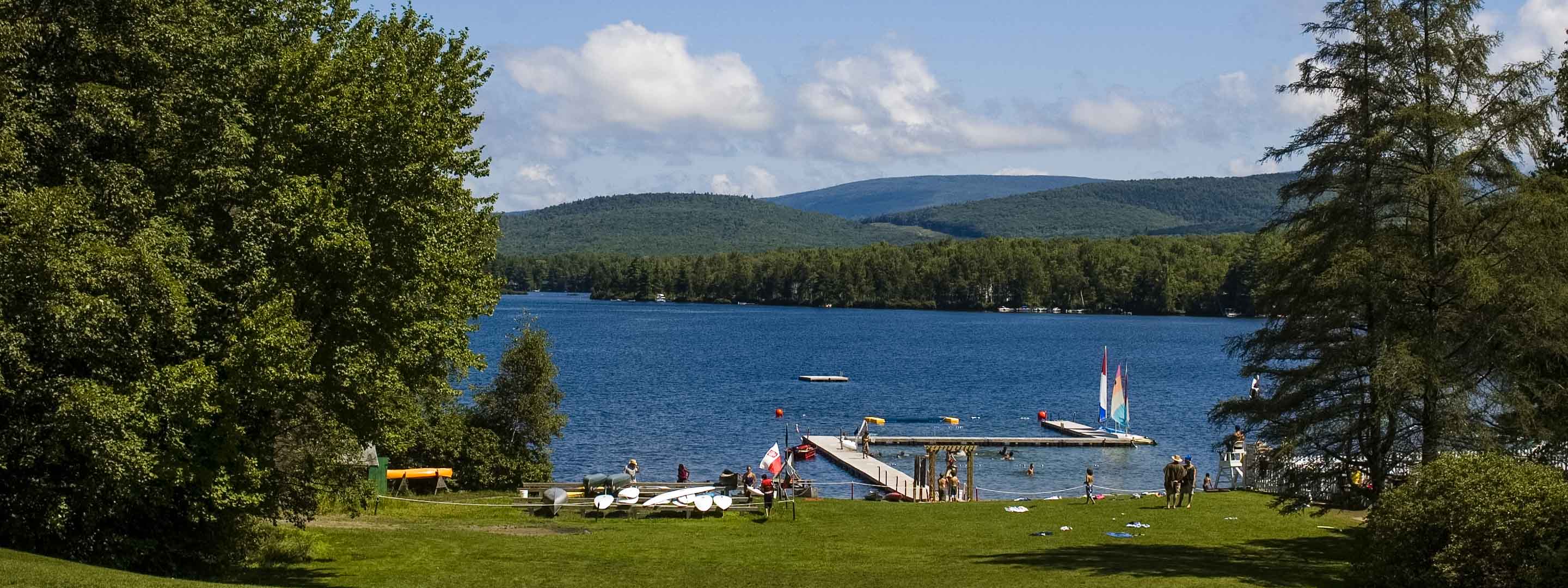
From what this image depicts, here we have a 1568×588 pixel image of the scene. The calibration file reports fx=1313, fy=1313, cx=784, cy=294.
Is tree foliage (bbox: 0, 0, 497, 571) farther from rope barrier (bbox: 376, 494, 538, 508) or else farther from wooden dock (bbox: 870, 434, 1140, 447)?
wooden dock (bbox: 870, 434, 1140, 447)

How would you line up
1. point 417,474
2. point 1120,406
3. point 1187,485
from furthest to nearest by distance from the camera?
point 1120,406 → point 417,474 → point 1187,485

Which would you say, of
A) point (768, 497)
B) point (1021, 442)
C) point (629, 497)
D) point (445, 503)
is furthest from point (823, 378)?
point (768, 497)

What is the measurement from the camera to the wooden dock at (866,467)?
44094mm

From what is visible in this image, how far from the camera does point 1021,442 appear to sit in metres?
63.4

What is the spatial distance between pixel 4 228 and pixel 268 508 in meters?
6.28

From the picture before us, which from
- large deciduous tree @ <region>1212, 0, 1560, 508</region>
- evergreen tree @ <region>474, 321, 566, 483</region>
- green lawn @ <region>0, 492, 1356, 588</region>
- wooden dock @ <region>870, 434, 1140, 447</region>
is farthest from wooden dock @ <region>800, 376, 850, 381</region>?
large deciduous tree @ <region>1212, 0, 1560, 508</region>

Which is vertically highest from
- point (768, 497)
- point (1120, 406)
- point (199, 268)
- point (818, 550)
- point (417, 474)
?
point (199, 268)

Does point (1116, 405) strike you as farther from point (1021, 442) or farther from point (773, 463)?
point (773, 463)

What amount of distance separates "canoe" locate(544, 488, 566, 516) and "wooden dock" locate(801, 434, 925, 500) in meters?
13.0

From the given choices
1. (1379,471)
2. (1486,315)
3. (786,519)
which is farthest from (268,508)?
→ (1486,315)

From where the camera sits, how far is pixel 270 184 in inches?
760

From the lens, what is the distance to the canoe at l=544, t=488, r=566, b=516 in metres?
31.4

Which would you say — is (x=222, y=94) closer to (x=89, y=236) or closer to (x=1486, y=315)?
(x=89, y=236)

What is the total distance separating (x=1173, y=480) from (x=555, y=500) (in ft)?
47.8
